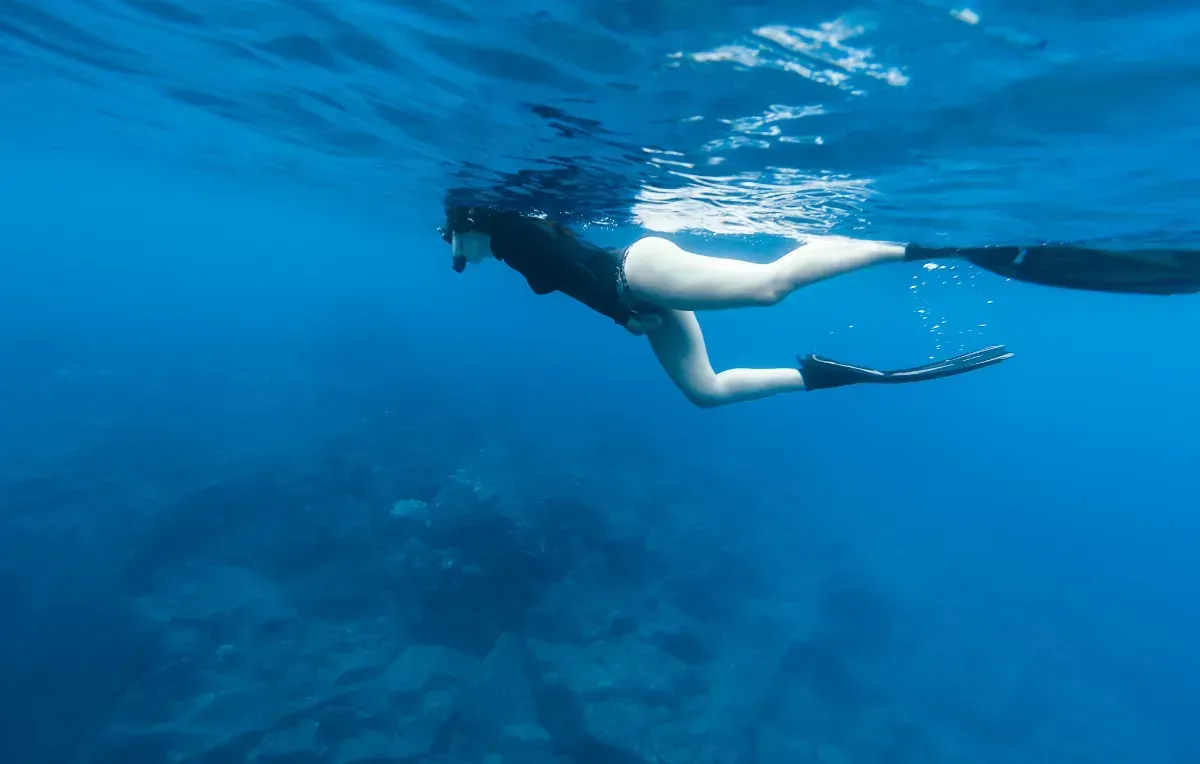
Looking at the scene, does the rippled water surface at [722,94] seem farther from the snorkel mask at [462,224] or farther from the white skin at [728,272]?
the white skin at [728,272]

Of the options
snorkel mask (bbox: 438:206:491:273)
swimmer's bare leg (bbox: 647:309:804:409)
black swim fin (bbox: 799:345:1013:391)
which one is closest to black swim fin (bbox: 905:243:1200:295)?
black swim fin (bbox: 799:345:1013:391)

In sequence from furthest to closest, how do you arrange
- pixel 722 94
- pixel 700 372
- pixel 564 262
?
pixel 722 94, pixel 700 372, pixel 564 262

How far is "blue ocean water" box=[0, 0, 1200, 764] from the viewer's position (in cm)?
654

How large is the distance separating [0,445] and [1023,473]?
70.6 m

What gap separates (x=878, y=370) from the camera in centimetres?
551

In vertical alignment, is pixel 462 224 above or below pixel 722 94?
below

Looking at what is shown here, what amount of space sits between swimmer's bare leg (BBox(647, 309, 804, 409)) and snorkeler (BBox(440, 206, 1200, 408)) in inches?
0.4

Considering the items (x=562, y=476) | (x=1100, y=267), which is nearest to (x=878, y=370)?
(x=1100, y=267)

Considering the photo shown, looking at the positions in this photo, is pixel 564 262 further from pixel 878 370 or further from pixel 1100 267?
pixel 1100 267

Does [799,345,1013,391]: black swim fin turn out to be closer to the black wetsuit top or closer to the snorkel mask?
the black wetsuit top

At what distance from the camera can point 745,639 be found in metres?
12.9

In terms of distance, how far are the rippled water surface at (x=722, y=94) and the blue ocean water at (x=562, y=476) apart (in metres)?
0.07

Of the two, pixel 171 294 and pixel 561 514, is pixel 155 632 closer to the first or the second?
pixel 561 514

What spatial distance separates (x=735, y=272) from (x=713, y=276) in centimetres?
17
